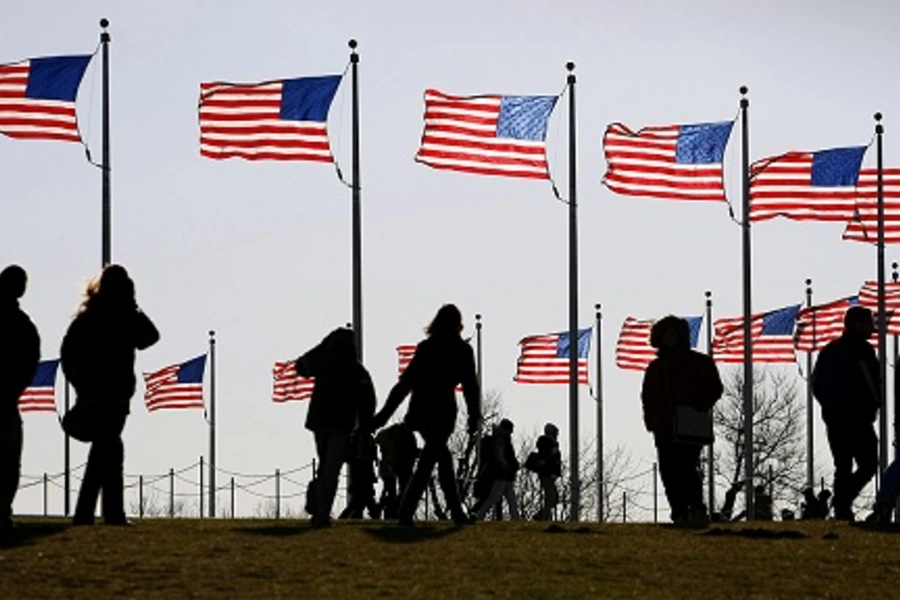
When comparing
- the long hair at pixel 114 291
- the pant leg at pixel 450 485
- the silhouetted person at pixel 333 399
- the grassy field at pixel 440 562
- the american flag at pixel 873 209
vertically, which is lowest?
the grassy field at pixel 440 562

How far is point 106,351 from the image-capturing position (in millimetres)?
24250

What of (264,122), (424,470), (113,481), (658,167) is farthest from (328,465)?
(658,167)

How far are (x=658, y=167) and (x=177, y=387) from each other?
20.8 m

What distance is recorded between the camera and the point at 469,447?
145 feet

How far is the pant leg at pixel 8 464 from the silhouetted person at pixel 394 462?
1331cm

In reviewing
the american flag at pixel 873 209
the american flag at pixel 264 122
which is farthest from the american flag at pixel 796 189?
the american flag at pixel 264 122

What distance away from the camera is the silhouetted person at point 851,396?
28.0 meters

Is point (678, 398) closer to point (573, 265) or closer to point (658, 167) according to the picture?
point (658, 167)

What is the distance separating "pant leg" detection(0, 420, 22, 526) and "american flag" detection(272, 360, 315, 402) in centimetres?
3581

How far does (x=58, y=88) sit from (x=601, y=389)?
30.8m

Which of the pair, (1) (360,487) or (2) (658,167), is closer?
(1) (360,487)

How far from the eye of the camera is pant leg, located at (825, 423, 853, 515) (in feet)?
92.9

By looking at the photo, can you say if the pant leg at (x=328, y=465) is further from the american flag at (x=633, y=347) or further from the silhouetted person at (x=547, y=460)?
the american flag at (x=633, y=347)

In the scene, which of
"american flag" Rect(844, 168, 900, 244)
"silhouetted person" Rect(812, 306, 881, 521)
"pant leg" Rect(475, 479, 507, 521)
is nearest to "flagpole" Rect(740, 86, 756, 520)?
"american flag" Rect(844, 168, 900, 244)
